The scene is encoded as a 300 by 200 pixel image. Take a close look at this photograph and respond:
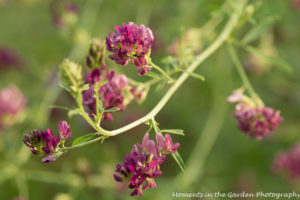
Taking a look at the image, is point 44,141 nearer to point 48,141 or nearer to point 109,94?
point 48,141

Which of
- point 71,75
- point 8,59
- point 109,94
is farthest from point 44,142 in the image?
point 8,59

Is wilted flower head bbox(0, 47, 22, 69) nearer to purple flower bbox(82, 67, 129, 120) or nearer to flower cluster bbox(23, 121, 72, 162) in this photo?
purple flower bbox(82, 67, 129, 120)

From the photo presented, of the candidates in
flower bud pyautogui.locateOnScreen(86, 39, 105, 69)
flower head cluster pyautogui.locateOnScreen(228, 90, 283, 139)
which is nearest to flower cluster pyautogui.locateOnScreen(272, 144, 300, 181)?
flower head cluster pyautogui.locateOnScreen(228, 90, 283, 139)

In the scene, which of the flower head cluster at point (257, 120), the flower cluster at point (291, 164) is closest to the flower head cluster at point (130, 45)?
the flower head cluster at point (257, 120)

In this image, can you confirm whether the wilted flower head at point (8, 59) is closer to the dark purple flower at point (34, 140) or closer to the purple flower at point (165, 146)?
the dark purple flower at point (34, 140)

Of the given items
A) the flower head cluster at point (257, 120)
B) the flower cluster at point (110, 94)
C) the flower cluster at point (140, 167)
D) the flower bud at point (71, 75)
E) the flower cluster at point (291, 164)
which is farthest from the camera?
the flower cluster at point (291, 164)

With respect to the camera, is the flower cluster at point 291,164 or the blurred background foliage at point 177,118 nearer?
the blurred background foliage at point 177,118

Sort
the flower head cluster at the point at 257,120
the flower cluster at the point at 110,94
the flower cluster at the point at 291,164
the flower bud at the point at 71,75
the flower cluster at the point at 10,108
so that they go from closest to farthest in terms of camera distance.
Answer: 1. the flower bud at the point at 71,75
2. the flower cluster at the point at 110,94
3. the flower head cluster at the point at 257,120
4. the flower cluster at the point at 10,108
5. the flower cluster at the point at 291,164
